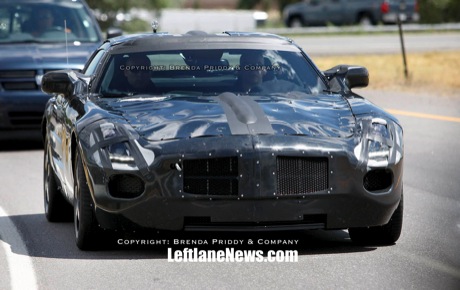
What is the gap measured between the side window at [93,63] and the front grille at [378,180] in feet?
8.93

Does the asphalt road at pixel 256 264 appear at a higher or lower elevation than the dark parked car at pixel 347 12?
higher

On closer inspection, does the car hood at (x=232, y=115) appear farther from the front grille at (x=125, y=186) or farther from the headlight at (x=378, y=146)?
the front grille at (x=125, y=186)

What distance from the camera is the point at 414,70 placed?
1134 inches

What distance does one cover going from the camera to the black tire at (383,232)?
8219 mm

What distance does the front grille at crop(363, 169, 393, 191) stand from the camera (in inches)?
309

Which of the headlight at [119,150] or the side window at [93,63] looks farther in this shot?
the side window at [93,63]

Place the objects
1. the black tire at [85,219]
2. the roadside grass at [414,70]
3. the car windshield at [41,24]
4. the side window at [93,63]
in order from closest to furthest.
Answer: the black tire at [85,219] → the side window at [93,63] → the car windshield at [41,24] → the roadside grass at [414,70]

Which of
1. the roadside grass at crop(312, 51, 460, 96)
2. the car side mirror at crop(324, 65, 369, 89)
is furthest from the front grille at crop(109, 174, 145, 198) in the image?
the roadside grass at crop(312, 51, 460, 96)

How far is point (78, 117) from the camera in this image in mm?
8602

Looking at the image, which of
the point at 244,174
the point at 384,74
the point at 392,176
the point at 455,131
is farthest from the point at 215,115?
the point at 384,74

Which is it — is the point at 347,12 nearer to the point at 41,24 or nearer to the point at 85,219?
the point at 41,24

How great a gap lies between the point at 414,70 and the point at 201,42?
19772mm

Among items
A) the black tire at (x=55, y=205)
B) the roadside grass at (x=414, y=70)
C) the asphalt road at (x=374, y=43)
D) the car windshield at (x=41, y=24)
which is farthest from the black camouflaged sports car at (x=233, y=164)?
the asphalt road at (x=374, y=43)

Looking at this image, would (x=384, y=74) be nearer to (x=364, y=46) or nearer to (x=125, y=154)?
(x=364, y=46)
